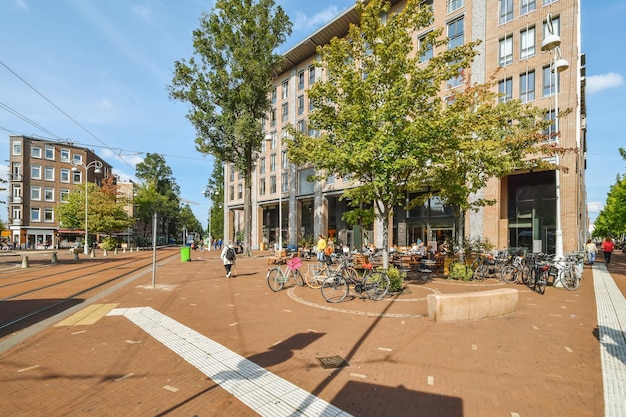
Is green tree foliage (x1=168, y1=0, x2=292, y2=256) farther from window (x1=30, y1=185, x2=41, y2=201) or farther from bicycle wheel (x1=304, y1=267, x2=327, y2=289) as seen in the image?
window (x1=30, y1=185, x2=41, y2=201)

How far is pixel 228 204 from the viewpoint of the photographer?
5128 centimetres

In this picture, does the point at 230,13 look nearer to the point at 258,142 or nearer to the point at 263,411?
the point at 258,142

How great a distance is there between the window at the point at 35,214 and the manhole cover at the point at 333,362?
6341 cm

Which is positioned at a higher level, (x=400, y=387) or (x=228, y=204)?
(x=228, y=204)

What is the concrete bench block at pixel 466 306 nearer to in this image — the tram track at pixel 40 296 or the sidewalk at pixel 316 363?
the sidewalk at pixel 316 363

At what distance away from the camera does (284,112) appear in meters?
41.3

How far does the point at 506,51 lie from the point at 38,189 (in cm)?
6439

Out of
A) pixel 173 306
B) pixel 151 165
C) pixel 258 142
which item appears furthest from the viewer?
pixel 151 165

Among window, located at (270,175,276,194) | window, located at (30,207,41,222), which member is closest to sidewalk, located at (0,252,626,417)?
window, located at (270,175,276,194)

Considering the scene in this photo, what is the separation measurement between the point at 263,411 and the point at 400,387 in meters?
1.73

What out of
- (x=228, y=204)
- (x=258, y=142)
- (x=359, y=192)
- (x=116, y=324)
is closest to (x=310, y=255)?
(x=258, y=142)

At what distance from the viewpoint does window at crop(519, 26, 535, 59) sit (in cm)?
2253

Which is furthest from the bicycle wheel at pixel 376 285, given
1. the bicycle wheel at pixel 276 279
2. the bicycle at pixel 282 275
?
the bicycle wheel at pixel 276 279

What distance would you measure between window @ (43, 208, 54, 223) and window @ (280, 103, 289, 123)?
4125 centimetres
